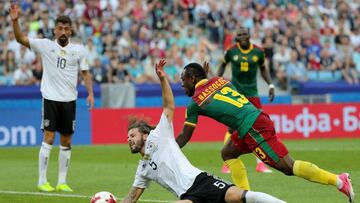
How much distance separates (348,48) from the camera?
33.4 metres

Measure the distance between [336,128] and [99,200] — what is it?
16.7 meters

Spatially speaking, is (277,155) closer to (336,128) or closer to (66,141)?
(66,141)

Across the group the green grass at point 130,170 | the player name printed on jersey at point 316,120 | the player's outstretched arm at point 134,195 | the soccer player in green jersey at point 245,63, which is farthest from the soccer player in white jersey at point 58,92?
the player name printed on jersey at point 316,120

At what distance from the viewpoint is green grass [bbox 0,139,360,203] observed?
14.3 m

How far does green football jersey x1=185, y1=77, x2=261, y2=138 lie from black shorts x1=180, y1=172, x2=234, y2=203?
1.32 metres

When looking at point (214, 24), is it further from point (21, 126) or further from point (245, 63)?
point (245, 63)

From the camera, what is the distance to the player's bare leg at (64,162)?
50.0ft

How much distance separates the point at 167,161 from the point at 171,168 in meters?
0.09

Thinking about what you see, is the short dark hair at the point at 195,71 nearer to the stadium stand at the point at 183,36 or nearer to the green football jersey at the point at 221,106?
the green football jersey at the point at 221,106

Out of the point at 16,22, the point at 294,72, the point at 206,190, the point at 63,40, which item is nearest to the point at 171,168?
the point at 206,190

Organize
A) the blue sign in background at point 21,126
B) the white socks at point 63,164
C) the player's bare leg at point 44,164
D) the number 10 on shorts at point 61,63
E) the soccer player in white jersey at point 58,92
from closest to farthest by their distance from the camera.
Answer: the player's bare leg at point 44,164
the white socks at point 63,164
the soccer player in white jersey at point 58,92
the number 10 on shorts at point 61,63
the blue sign in background at point 21,126

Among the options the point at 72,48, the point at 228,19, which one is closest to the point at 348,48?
the point at 228,19

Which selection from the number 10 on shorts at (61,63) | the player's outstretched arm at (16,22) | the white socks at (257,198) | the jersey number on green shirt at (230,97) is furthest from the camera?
the number 10 on shorts at (61,63)

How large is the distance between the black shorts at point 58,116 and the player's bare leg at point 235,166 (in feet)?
9.56
